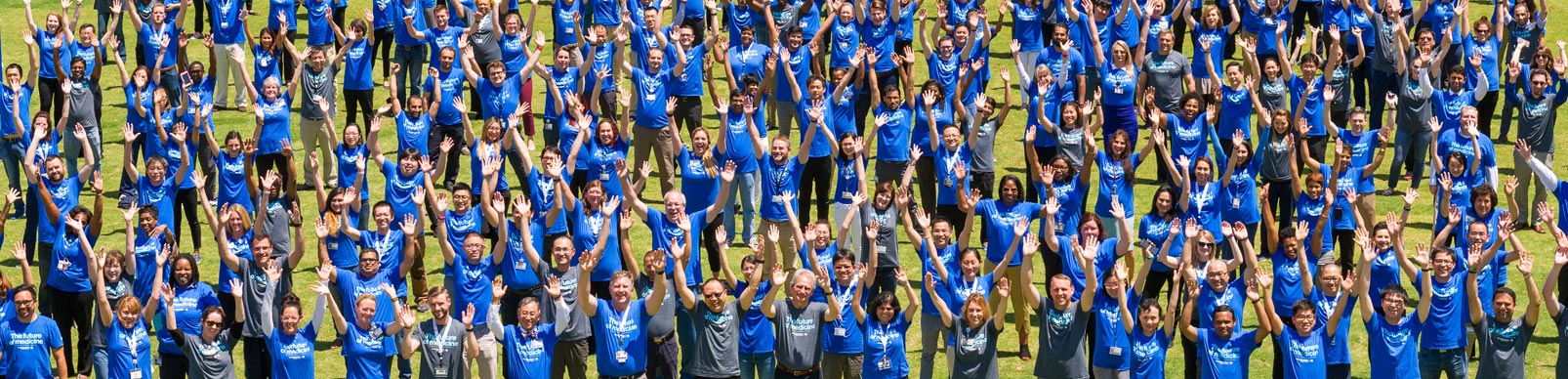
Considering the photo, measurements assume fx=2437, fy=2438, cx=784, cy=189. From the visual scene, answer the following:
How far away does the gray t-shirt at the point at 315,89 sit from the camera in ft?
78.8

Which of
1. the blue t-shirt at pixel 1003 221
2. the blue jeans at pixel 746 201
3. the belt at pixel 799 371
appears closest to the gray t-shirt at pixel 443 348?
the belt at pixel 799 371

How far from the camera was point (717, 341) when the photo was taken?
676 inches

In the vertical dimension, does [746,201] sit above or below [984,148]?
below

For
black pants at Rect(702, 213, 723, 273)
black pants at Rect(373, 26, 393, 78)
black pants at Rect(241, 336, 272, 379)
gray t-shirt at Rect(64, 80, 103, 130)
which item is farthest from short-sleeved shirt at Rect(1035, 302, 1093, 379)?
gray t-shirt at Rect(64, 80, 103, 130)

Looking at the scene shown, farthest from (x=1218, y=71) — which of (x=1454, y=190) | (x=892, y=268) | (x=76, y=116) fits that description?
(x=76, y=116)

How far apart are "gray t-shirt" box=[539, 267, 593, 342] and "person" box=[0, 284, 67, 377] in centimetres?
352

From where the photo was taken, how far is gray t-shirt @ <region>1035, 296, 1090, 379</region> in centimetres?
1723

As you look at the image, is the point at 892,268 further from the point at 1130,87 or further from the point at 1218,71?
the point at 1218,71

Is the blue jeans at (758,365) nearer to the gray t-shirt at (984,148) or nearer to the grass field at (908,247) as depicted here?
the grass field at (908,247)

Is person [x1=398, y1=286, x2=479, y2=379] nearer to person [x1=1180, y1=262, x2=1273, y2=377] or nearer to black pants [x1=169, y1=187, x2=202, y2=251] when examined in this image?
person [x1=1180, y1=262, x2=1273, y2=377]

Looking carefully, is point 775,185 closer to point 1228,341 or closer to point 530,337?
point 530,337

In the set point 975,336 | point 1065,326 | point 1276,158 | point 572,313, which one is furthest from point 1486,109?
point 572,313

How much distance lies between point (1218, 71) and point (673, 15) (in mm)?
6635

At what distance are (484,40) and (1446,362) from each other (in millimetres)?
11682
